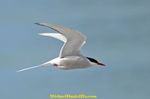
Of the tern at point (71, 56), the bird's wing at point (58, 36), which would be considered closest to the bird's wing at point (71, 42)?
the tern at point (71, 56)

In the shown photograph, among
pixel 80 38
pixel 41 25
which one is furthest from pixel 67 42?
pixel 41 25

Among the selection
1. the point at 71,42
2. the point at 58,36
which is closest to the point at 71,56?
the point at 71,42

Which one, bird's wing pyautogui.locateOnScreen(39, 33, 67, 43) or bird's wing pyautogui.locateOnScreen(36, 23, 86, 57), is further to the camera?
bird's wing pyautogui.locateOnScreen(39, 33, 67, 43)

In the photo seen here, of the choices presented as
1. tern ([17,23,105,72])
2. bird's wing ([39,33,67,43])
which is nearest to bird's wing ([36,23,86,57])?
tern ([17,23,105,72])

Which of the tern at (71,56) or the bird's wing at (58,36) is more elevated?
the bird's wing at (58,36)

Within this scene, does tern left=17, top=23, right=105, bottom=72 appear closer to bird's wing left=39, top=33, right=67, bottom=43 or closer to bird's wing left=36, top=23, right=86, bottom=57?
bird's wing left=36, top=23, right=86, bottom=57

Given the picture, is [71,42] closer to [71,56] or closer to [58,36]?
[71,56]

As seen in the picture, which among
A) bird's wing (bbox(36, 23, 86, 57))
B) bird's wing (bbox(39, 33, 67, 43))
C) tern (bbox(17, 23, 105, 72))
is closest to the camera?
bird's wing (bbox(36, 23, 86, 57))

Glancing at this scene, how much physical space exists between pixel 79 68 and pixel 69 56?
9.1 inches

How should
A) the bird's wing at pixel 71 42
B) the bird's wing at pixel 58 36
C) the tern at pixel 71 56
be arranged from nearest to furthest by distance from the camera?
the bird's wing at pixel 71 42 → the tern at pixel 71 56 → the bird's wing at pixel 58 36

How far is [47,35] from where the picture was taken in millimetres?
9398

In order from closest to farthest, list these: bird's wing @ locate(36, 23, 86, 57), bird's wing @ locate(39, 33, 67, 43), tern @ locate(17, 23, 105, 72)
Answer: bird's wing @ locate(36, 23, 86, 57)
tern @ locate(17, 23, 105, 72)
bird's wing @ locate(39, 33, 67, 43)

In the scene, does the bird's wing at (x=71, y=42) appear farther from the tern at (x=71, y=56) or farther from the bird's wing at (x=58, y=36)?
the bird's wing at (x=58, y=36)

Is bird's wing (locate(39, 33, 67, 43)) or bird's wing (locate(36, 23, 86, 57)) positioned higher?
bird's wing (locate(39, 33, 67, 43))
